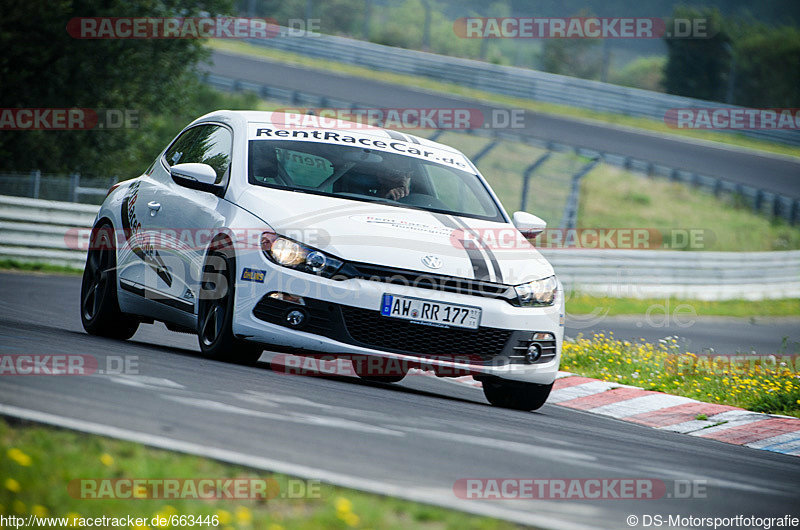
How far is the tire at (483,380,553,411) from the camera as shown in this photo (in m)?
7.45

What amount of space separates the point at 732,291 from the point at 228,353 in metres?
17.6

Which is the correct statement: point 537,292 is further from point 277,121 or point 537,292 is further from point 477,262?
point 277,121

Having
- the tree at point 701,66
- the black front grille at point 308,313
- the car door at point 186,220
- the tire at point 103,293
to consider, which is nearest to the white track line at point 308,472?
the black front grille at point 308,313

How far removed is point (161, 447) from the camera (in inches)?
161

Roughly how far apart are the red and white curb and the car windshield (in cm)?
173

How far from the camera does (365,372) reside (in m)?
7.37

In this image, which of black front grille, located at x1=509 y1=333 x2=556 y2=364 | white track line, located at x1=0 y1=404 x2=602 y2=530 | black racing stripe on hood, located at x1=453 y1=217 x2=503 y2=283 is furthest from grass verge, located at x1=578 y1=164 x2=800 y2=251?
white track line, located at x1=0 y1=404 x2=602 y2=530

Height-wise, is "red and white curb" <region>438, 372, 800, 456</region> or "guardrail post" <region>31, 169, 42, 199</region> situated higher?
"guardrail post" <region>31, 169, 42, 199</region>

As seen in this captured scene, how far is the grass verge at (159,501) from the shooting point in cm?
334

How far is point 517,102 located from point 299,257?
33310 millimetres

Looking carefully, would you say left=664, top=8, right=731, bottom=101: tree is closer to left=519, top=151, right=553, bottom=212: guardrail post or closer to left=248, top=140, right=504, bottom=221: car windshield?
left=519, top=151, right=553, bottom=212: guardrail post

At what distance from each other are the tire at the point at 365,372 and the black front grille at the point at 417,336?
11 centimetres

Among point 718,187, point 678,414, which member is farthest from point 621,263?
point 718,187

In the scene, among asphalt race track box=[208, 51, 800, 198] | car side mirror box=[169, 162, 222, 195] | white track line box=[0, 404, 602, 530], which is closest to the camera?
white track line box=[0, 404, 602, 530]
